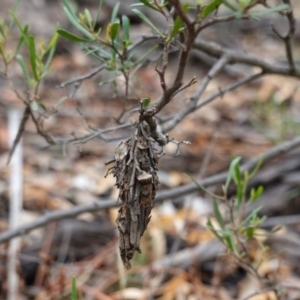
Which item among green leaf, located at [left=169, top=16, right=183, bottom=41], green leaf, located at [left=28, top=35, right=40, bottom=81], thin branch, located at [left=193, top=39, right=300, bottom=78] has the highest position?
thin branch, located at [left=193, top=39, right=300, bottom=78]

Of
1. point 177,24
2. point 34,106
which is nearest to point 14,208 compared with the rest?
point 34,106

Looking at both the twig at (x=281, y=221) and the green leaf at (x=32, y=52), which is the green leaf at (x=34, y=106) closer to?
the green leaf at (x=32, y=52)

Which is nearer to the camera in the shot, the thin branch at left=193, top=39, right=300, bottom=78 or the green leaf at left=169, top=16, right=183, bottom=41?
the green leaf at left=169, top=16, right=183, bottom=41

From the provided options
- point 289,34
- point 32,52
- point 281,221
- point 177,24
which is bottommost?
point 177,24

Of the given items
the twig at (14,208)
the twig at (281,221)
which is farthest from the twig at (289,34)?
the twig at (281,221)

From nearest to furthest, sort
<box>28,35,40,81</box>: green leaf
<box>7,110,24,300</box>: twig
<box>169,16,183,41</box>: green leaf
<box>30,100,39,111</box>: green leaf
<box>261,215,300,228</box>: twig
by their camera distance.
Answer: <box>169,16,183,41</box>: green leaf
<box>28,35,40,81</box>: green leaf
<box>30,100,39,111</box>: green leaf
<box>7,110,24,300</box>: twig
<box>261,215,300,228</box>: twig

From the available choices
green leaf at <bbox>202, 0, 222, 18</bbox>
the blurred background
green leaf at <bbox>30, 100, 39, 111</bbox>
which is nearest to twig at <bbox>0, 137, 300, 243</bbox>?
the blurred background

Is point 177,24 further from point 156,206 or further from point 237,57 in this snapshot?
point 156,206

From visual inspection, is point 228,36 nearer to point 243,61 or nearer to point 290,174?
point 290,174

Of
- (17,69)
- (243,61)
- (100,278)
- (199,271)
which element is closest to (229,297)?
(199,271)

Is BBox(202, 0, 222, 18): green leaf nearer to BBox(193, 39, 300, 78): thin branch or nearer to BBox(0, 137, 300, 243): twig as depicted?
BBox(193, 39, 300, 78): thin branch

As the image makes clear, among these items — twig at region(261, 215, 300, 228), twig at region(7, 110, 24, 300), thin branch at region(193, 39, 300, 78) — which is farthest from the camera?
twig at region(261, 215, 300, 228)
